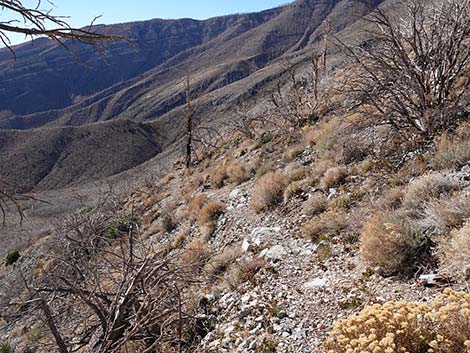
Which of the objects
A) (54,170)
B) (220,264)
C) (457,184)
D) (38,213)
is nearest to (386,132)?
(457,184)

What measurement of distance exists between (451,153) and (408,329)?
3.98m

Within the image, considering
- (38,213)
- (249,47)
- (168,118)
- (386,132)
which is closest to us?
(386,132)

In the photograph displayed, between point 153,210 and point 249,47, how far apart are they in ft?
551

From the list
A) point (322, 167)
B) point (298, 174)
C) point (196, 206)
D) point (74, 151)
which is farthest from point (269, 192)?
point (74, 151)

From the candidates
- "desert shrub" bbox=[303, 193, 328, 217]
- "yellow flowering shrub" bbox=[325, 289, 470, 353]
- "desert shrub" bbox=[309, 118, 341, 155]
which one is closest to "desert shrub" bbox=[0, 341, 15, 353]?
"desert shrub" bbox=[303, 193, 328, 217]

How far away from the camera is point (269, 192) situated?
893 centimetres

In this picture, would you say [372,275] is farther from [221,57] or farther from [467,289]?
[221,57]

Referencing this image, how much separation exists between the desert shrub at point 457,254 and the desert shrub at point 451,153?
2.01 metres

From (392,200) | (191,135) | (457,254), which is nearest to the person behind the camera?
(457,254)

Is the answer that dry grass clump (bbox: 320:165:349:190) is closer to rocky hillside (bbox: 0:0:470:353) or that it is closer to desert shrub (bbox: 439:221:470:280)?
rocky hillside (bbox: 0:0:470:353)

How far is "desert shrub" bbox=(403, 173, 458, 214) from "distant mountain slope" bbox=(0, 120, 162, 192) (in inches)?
2866

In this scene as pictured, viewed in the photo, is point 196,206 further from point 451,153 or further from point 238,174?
point 451,153

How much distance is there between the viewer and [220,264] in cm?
729

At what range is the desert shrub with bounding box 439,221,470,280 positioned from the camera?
3.87 meters
